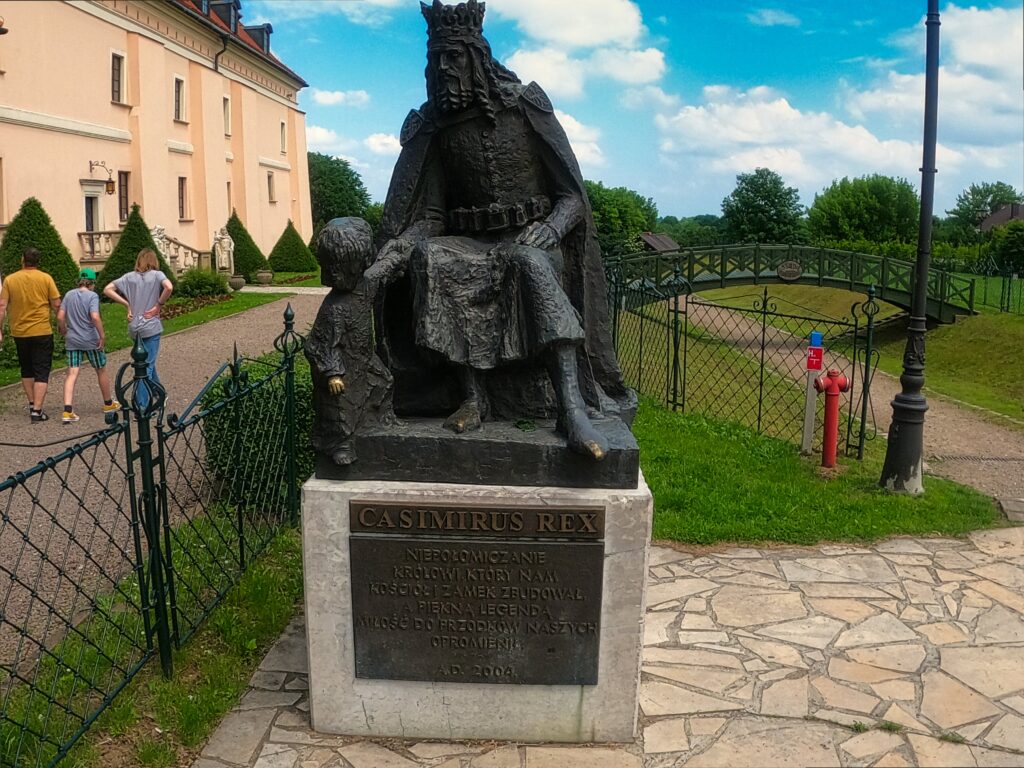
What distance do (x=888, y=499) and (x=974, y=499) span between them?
2.40ft

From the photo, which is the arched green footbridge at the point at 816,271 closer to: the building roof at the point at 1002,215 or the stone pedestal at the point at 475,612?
the stone pedestal at the point at 475,612

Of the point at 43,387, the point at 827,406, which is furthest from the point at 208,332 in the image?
the point at 827,406

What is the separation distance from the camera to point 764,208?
45.7 meters

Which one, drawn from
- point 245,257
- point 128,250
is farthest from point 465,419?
point 245,257

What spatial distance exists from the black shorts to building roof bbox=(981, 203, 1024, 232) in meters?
55.3

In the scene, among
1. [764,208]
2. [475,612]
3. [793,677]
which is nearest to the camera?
[475,612]

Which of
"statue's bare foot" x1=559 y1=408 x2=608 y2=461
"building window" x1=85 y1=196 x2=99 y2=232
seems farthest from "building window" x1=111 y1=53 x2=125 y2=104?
"statue's bare foot" x1=559 y1=408 x2=608 y2=461

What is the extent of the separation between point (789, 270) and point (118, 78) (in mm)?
18014

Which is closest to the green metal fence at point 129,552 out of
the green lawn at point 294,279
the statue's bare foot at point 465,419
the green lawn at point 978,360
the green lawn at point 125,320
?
the statue's bare foot at point 465,419

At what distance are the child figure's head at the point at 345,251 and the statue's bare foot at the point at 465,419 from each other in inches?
23.9

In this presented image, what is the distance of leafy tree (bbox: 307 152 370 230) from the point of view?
56812 mm

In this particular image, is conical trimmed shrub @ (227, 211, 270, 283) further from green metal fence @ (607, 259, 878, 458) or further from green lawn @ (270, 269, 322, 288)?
green metal fence @ (607, 259, 878, 458)

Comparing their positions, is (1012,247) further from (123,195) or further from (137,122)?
(123,195)

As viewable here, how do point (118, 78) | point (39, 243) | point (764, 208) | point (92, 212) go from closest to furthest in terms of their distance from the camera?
point (39, 243)
point (92, 212)
point (118, 78)
point (764, 208)
